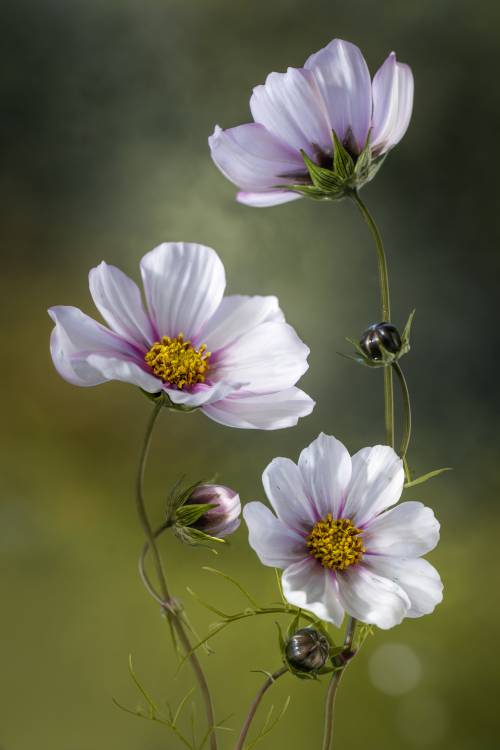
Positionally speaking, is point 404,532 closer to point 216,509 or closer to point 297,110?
point 216,509

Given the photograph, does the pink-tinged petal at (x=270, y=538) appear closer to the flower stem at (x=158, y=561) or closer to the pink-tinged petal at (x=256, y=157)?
the flower stem at (x=158, y=561)

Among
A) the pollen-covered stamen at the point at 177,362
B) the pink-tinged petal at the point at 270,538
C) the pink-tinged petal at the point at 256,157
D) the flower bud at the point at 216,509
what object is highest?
the pink-tinged petal at the point at 256,157

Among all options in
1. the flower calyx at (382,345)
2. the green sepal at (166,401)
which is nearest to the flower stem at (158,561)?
the green sepal at (166,401)

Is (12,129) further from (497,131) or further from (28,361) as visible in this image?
(497,131)

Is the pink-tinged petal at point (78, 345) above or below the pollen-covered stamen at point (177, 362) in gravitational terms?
above

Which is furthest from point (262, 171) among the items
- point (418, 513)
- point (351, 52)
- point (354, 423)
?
point (354, 423)

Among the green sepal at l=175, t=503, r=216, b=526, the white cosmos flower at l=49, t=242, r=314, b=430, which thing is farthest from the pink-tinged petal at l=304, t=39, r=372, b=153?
the green sepal at l=175, t=503, r=216, b=526
